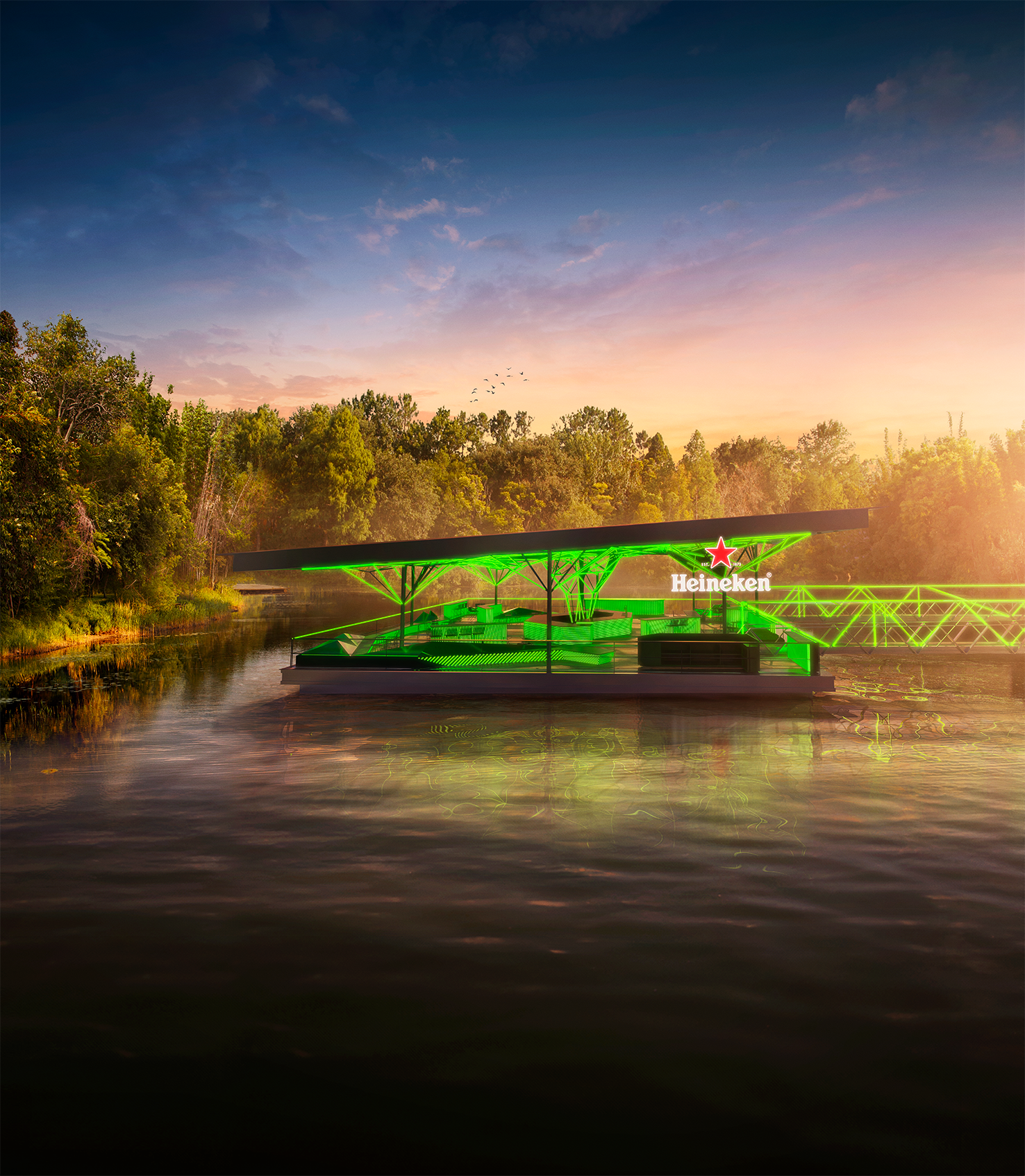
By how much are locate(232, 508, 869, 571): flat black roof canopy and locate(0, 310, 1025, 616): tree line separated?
43.1 ft

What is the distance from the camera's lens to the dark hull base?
68.5ft

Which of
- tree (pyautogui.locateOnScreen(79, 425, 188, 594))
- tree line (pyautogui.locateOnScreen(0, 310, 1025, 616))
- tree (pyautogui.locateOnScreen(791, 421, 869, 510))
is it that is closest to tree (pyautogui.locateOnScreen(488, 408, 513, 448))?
tree line (pyautogui.locateOnScreen(0, 310, 1025, 616))

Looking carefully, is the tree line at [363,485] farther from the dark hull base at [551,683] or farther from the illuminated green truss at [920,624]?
the illuminated green truss at [920,624]

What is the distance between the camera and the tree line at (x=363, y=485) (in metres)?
33.5

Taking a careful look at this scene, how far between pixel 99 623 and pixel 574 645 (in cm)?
2665

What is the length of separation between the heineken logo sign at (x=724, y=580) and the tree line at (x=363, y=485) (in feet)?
75.5

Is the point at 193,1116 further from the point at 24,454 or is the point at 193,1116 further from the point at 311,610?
the point at 311,610

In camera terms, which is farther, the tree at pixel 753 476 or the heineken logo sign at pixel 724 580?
the tree at pixel 753 476

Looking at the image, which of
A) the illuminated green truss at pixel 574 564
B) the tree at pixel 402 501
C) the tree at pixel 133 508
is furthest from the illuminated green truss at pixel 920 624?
the tree at pixel 402 501

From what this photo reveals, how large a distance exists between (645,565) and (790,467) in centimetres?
8320

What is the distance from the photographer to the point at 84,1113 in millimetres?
4953

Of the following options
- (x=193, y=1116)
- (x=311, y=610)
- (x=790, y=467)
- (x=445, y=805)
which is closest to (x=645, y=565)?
(x=311, y=610)

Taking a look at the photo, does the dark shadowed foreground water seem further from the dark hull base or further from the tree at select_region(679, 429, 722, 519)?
the tree at select_region(679, 429, 722, 519)

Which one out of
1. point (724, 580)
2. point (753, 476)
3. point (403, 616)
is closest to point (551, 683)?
point (403, 616)
